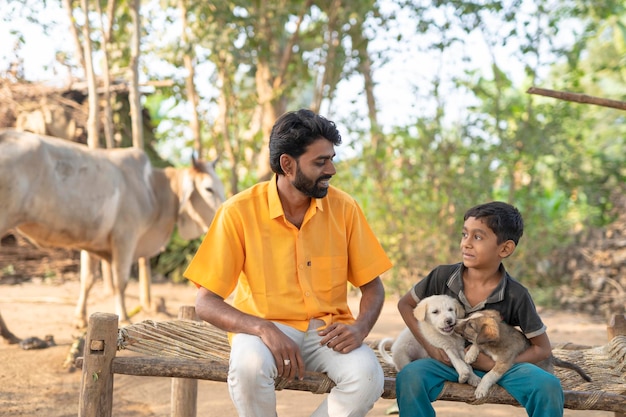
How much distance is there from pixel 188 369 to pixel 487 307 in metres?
1.20

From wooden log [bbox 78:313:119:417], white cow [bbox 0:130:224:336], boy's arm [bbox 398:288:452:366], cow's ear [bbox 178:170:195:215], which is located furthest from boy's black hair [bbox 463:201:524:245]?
cow's ear [bbox 178:170:195:215]

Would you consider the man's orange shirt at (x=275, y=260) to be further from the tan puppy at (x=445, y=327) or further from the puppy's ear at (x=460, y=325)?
the puppy's ear at (x=460, y=325)

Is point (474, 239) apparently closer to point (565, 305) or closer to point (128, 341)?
point (128, 341)

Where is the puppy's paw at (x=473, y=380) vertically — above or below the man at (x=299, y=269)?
below

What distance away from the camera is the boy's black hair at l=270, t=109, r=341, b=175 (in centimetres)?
284

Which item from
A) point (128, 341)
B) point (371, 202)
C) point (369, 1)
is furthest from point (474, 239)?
point (371, 202)

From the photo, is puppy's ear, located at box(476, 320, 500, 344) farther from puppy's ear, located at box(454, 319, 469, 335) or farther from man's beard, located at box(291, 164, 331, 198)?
man's beard, located at box(291, 164, 331, 198)

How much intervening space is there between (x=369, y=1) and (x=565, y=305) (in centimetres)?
408

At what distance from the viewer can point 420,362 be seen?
2836mm

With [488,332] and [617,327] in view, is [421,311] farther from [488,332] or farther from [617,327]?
[617,327]

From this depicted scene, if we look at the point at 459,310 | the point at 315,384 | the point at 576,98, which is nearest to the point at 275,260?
the point at 315,384

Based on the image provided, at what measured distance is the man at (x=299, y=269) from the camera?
2729mm

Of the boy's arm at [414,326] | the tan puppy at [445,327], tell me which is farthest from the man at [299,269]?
the tan puppy at [445,327]

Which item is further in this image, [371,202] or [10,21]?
[371,202]
